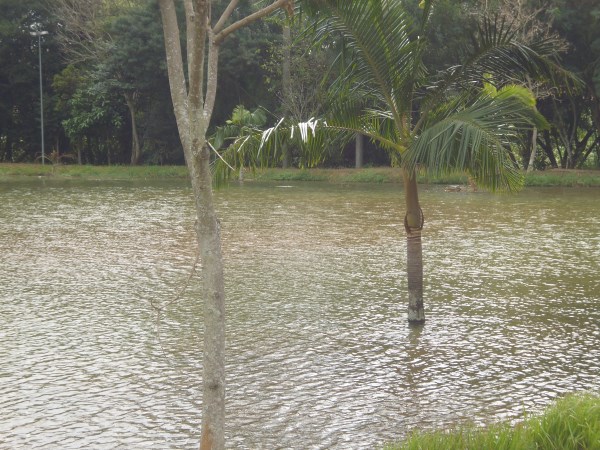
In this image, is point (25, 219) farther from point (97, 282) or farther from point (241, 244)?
point (97, 282)

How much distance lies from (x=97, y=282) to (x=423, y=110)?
5.27m

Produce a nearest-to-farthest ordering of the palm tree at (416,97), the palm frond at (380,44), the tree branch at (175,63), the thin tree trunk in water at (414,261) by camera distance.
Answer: the tree branch at (175,63) < the palm tree at (416,97) < the palm frond at (380,44) < the thin tree trunk in water at (414,261)

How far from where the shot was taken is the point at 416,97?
9234 millimetres

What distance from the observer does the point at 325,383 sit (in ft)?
23.4

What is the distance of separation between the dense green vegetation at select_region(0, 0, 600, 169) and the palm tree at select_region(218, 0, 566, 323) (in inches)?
920

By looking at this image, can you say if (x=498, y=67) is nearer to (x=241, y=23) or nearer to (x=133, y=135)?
(x=241, y=23)

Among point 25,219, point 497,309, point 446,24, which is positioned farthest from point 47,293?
point 446,24

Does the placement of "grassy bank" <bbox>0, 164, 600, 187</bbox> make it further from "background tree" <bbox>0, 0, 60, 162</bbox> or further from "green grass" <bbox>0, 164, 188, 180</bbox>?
"background tree" <bbox>0, 0, 60, 162</bbox>

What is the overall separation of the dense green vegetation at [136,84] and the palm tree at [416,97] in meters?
23.4

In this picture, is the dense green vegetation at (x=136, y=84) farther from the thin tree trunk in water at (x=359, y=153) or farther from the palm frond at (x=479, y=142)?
the palm frond at (x=479, y=142)

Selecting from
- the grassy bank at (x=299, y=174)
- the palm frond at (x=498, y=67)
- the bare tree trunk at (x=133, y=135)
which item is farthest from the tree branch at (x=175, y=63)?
the bare tree trunk at (x=133, y=135)

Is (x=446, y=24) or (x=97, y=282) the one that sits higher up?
(x=446, y=24)

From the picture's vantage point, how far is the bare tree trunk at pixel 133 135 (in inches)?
1615

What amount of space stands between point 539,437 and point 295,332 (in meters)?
4.31
